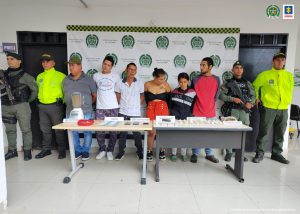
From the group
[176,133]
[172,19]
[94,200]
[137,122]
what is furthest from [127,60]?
[94,200]

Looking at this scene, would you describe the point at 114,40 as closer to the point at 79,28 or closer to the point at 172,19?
A: the point at 79,28

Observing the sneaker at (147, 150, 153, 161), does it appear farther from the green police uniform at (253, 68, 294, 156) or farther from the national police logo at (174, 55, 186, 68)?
the green police uniform at (253, 68, 294, 156)

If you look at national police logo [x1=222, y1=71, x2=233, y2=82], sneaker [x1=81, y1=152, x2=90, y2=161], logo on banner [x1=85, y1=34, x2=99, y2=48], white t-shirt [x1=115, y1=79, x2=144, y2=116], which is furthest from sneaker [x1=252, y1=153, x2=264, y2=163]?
logo on banner [x1=85, y1=34, x2=99, y2=48]

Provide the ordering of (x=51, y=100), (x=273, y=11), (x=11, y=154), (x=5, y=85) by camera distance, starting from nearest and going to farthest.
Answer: (x=5, y=85) → (x=51, y=100) → (x=11, y=154) → (x=273, y=11)

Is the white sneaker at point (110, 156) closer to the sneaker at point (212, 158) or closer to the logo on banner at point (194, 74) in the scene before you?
the sneaker at point (212, 158)

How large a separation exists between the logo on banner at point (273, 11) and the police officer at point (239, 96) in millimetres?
1106

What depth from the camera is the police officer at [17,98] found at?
3170 millimetres

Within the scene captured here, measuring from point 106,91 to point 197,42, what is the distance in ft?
5.64

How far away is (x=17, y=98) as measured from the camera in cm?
319

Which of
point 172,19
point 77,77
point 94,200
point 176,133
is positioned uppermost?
point 172,19

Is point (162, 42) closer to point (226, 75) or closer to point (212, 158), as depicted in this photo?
point (226, 75)

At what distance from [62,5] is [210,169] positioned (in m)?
3.52

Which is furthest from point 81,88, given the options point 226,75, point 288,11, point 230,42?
point 288,11

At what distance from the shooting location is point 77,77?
123 inches
